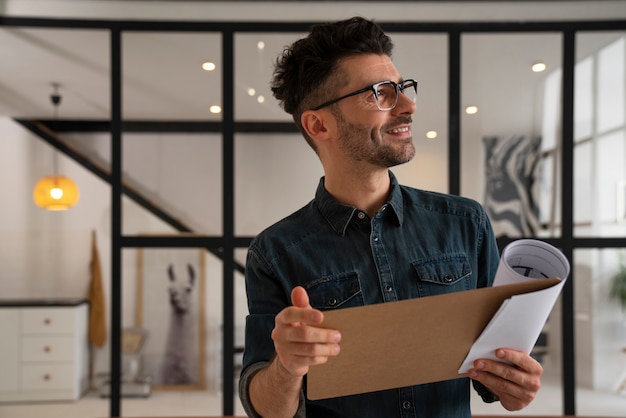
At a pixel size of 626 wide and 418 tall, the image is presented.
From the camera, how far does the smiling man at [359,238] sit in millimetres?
1185

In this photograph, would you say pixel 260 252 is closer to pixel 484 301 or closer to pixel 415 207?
pixel 415 207

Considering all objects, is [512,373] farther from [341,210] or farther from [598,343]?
[598,343]

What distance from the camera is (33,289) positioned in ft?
12.5

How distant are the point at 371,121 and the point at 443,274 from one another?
324 millimetres

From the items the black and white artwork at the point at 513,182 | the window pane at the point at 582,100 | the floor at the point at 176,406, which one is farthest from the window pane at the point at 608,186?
the floor at the point at 176,406

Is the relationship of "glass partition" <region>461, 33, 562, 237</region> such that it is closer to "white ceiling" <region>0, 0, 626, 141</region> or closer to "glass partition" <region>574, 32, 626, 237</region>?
"white ceiling" <region>0, 0, 626, 141</region>

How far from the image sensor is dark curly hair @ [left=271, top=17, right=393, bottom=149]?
1.31 meters

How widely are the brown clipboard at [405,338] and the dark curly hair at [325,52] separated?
0.53 metres

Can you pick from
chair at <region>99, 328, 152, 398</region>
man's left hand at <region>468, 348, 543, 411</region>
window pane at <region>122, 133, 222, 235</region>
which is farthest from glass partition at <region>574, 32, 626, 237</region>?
man's left hand at <region>468, 348, 543, 411</region>

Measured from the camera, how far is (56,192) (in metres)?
3.80

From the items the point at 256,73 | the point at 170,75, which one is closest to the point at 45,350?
the point at 170,75

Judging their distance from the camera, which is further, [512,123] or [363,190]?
[512,123]

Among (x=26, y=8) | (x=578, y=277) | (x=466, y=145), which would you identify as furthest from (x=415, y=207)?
(x=26, y=8)

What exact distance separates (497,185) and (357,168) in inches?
109
